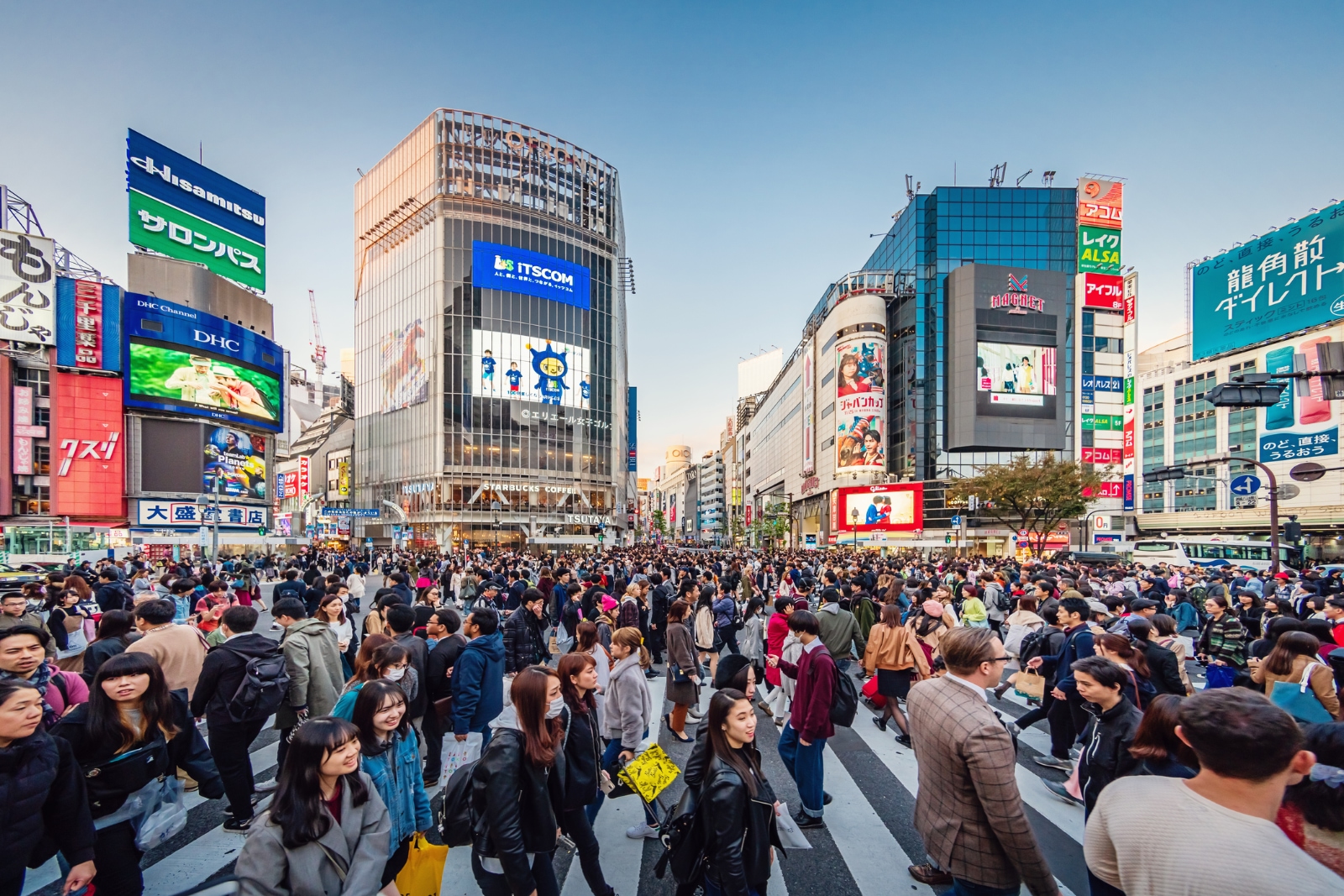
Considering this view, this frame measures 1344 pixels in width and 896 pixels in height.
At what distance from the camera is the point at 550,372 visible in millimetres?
58406

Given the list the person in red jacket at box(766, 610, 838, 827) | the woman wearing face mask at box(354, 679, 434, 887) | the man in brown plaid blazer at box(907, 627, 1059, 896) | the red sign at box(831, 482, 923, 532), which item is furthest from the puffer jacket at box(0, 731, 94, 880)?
the red sign at box(831, 482, 923, 532)

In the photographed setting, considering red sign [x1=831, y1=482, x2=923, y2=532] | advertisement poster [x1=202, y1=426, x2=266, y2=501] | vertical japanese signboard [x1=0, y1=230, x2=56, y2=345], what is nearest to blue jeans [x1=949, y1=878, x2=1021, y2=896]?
red sign [x1=831, y1=482, x2=923, y2=532]

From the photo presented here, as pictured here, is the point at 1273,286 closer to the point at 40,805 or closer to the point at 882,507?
the point at 882,507

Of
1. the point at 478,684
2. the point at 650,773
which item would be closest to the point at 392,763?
the point at 650,773

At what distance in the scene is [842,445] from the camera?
57.8 m

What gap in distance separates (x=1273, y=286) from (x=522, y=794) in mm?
52563

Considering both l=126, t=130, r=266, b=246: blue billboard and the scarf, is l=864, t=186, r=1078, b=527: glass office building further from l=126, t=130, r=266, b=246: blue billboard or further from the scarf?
l=126, t=130, r=266, b=246: blue billboard

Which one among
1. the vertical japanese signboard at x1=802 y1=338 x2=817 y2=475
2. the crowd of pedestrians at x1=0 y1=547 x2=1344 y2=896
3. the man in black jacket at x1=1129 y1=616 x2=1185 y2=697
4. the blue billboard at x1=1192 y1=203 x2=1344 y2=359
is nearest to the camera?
the crowd of pedestrians at x1=0 y1=547 x2=1344 y2=896

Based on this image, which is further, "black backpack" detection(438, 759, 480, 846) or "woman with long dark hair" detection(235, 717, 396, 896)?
"black backpack" detection(438, 759, 480, 846)

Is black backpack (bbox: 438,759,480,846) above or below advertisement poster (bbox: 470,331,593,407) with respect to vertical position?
below

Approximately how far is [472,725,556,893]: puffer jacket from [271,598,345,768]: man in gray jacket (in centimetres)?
248

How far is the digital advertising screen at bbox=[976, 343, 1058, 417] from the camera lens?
52.9m

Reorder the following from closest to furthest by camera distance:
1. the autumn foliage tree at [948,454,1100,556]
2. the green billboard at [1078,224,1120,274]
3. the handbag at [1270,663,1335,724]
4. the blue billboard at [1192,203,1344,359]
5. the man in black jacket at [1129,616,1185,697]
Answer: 1. the handbag at [1270,663,1335,724]
2. the man in black jacket at [1129,616,1185,697]
3. the blue billboard at [1192,203,1344,359]
4. the autumn foliage tree at [948,454,1100,556]
5. the green billboard at [1078,224,1120,274]

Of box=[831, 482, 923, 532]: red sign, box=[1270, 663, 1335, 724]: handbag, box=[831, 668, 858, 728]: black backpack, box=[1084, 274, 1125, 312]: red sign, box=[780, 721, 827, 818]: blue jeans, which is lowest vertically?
box=[831, 482, 923, 532]: red sign
